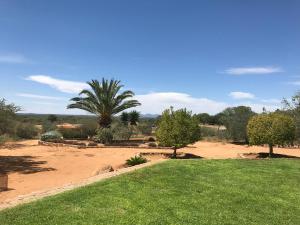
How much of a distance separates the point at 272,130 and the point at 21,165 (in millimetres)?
13773

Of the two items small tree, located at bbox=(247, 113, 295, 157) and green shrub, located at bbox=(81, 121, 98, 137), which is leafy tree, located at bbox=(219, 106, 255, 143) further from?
small tree, located at bbox=(247, 113, 295, 157)

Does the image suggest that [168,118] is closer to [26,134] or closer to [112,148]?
[112,148]

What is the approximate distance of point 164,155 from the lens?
24.3 metres

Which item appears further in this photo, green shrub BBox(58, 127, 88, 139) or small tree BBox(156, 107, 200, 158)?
green shrub BBox(58, 127, 88, 139)

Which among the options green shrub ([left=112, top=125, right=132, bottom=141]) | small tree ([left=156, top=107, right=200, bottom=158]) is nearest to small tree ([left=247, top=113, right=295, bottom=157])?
small tree ([left=156, top=107, right=200, bottom=158])

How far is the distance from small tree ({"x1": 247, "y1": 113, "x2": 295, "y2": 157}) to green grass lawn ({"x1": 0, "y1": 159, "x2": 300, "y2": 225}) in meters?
7.45

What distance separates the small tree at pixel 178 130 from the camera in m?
21.2

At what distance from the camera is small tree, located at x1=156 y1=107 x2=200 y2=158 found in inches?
837

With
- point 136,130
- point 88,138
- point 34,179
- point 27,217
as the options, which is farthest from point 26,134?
point 27,217

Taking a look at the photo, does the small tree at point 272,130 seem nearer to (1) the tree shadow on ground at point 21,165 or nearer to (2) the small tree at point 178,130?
(2) the small tree at point 178,130

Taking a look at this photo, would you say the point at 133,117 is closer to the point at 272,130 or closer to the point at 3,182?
the point at 272,130

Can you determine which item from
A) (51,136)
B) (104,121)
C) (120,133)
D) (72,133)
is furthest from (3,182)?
(72,133)

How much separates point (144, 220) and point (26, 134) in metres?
34.8

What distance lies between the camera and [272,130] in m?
21.5
